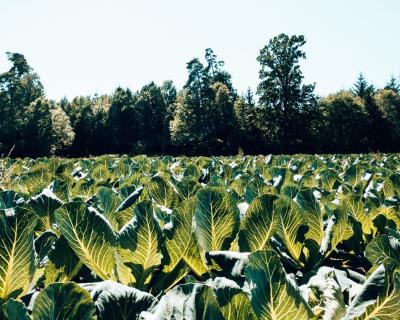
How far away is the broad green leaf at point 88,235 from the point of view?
1113mm

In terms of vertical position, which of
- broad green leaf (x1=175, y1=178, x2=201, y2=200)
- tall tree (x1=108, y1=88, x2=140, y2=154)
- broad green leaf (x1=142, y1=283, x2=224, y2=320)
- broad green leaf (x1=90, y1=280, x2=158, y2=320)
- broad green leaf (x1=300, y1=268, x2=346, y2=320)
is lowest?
broad green leaf (x1=300, y1=268, x2=346, y2=320)

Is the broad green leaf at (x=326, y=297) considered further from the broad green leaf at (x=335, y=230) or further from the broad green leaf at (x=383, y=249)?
the broad green leaf at (x=335, y=230)

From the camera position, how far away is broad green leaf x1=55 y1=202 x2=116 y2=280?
43.8 inches

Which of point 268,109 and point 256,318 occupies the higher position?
point 268,109

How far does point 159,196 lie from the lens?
214 cm

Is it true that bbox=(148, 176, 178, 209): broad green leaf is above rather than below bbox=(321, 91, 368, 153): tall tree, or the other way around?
below

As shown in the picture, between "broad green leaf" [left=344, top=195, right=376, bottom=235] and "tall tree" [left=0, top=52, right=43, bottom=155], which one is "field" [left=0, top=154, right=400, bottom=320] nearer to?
"broad green leaf" [left=344, top=195, right=376, bottom=235]

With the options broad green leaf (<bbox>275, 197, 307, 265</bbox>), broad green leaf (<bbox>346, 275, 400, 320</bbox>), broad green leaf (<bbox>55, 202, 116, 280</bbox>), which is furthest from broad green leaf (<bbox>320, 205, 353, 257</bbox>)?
broad green leaf (<bbox>55, 202, 116, 280</bbox>)

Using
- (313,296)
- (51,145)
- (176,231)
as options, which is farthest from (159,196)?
(51,145)

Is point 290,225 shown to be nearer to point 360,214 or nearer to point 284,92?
point 360,214

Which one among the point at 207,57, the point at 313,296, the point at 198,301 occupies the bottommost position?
the point at 313,296

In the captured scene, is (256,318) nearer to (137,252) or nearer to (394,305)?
(394,305)

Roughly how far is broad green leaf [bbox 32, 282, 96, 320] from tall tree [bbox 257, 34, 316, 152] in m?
55.8

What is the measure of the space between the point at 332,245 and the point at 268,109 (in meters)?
55.8
